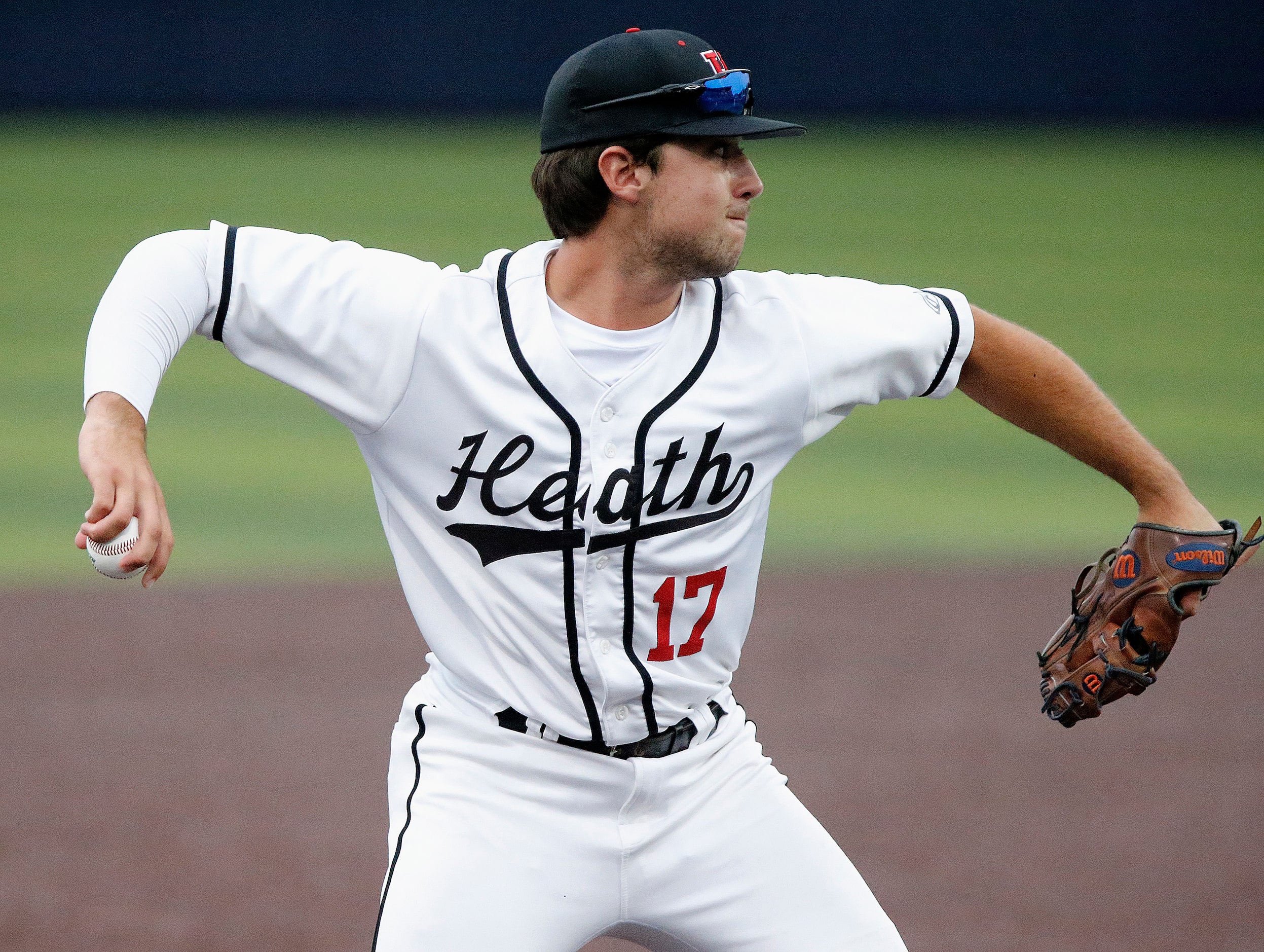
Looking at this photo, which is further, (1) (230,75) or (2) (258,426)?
(1) (230,75)

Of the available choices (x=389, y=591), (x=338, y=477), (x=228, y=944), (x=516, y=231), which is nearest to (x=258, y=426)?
(x=338, y=477)

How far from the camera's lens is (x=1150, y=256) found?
1581cm

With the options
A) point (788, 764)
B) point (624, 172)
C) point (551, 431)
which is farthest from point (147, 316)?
point (788, 764)

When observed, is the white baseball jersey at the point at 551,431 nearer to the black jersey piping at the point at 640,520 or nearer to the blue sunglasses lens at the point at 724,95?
the black jersey piping at the point at 640,520

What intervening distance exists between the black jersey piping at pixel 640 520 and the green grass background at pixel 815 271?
5.75 metres

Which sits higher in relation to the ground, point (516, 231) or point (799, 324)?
point (516, 231)

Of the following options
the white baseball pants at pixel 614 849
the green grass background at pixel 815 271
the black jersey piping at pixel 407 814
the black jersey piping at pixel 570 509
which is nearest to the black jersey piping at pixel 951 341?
the black jersey piping at pixel 570 509

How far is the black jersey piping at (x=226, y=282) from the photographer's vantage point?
2.62 metres

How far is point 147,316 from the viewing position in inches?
99.3

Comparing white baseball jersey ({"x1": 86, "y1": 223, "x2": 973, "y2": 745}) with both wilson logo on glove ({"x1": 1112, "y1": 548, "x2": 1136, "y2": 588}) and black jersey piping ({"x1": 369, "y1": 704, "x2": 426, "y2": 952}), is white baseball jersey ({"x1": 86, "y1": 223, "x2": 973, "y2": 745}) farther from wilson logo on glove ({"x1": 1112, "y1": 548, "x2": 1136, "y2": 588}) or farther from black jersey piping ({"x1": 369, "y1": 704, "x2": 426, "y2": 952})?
wilson logo on glove ({"x1": 1112, "y1": 548, "x2": 1136, "y2": 588})

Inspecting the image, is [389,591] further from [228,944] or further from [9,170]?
[9,170]

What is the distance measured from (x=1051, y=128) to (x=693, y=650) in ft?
60.0

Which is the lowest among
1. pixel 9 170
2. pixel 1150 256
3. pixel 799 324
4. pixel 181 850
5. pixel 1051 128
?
pixel 181 850

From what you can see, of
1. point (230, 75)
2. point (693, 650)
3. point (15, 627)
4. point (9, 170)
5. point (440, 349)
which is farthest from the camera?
point (230, 75)
